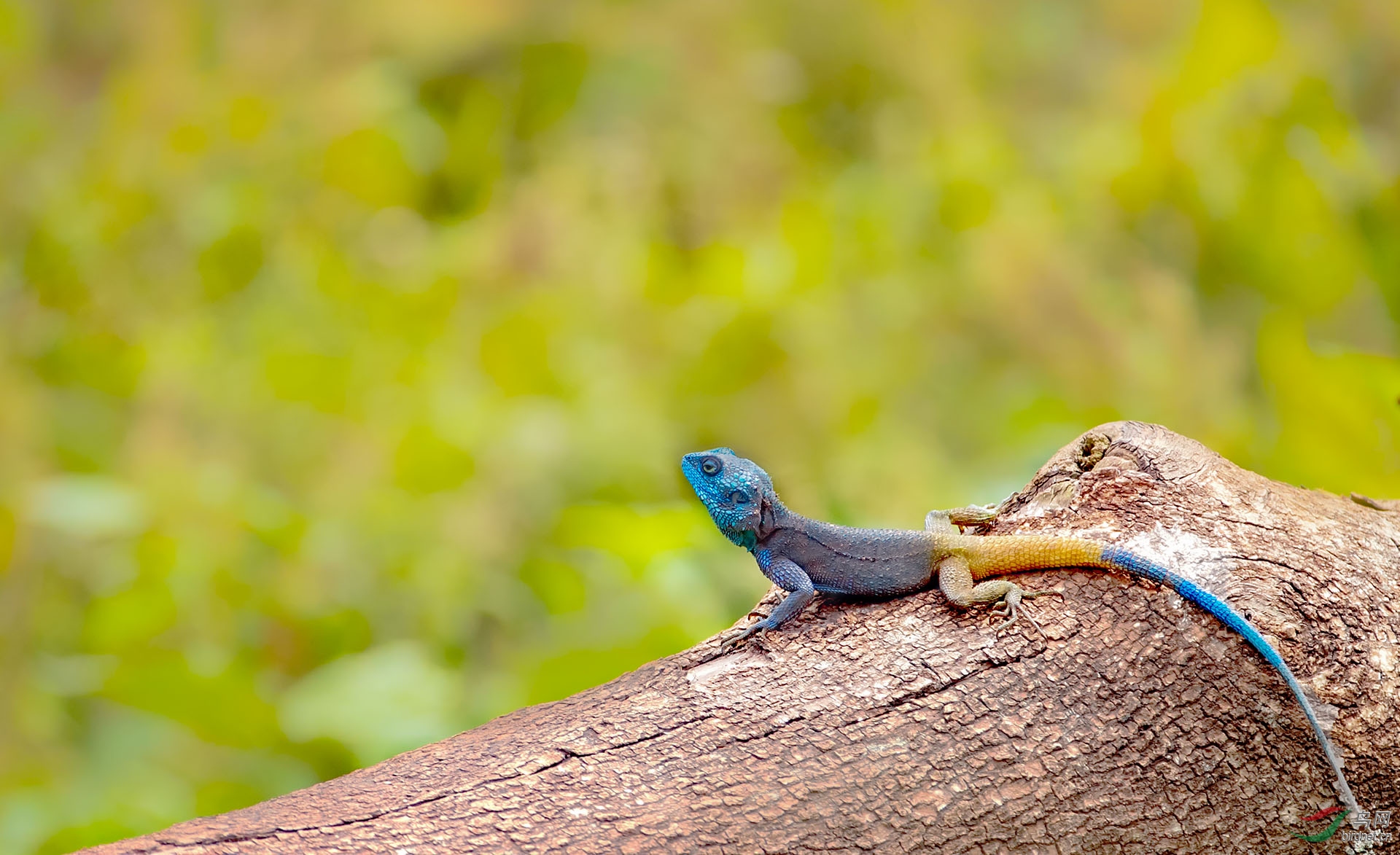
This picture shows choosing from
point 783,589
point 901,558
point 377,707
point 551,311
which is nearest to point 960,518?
point 901,558

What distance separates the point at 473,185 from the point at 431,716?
14.1 ft

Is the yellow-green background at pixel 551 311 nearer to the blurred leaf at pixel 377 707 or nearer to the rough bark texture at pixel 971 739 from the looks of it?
the blurred leaf at pixel 377 707

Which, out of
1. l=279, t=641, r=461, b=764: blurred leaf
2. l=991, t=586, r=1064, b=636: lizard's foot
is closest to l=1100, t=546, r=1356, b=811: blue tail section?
l=991, t=586, r=1064, b=636: lizard's foot

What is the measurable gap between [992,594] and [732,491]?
2.50ft

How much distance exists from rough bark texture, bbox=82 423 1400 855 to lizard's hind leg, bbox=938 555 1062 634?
3 cm

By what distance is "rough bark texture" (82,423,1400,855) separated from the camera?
1.60m

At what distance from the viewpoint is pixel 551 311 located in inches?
205

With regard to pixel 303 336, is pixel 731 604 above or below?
below

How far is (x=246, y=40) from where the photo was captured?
6168mm

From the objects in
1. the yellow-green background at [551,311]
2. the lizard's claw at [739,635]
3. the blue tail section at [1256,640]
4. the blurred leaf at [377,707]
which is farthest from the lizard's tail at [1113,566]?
the blurred leaf at [377,707]

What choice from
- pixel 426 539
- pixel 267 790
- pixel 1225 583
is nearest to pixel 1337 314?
pixel 1225 583

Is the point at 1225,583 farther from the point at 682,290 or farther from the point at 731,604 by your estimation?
the point at 682,290

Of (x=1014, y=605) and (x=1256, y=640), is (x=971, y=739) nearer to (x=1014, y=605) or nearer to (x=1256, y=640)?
(x=1014, y=605)

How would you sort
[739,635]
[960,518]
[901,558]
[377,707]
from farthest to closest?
[377,707], [960,518], [901,558], [739,635]
